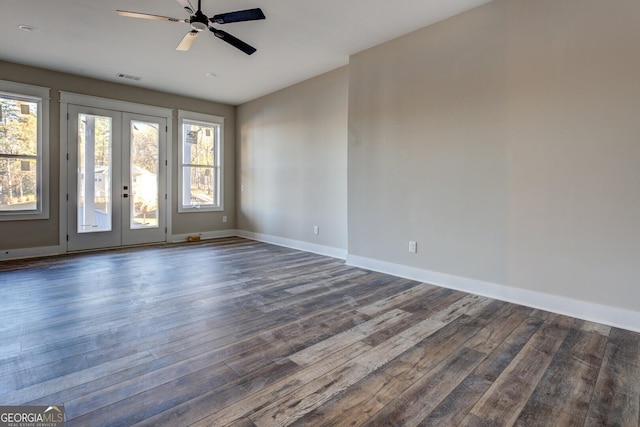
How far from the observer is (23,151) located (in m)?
4.88

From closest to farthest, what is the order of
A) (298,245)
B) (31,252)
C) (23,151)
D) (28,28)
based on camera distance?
(28,28)
(23,151)
(31,252)
(298,245)

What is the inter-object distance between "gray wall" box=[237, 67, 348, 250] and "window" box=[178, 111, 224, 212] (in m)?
0.50

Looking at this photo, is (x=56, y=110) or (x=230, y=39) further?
(x=56, y=110)

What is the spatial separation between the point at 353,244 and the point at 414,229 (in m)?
0.99

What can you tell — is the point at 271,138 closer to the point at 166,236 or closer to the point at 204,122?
the point at 204,122

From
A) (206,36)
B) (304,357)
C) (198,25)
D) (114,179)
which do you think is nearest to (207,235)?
(114,179)

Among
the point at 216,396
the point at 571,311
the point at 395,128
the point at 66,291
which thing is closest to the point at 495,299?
the point at 571,311

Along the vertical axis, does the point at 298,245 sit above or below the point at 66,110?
below

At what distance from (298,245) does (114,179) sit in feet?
11.3

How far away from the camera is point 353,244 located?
4.56m

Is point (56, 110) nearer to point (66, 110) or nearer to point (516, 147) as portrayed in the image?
point (66, 110)

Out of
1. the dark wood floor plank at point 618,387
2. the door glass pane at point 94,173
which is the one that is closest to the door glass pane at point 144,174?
the door glass pane at point 94,173

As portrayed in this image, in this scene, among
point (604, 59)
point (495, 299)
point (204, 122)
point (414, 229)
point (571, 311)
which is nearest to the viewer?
point (604, 59)

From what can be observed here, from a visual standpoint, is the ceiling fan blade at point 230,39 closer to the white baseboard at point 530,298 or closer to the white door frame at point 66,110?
the white baseboard at point 530,298
